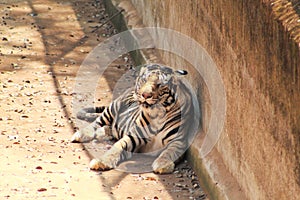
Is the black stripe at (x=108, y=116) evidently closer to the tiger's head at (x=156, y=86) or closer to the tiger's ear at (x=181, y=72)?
the tiger's head at (x=156, y=86)

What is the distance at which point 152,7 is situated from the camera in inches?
425

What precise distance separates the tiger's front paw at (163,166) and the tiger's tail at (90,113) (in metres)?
1.52

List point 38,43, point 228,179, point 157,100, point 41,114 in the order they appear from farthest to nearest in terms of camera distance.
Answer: point 38,43 → point 41,114 → point 157,100 → point 228,179

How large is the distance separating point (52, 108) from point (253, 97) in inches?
143

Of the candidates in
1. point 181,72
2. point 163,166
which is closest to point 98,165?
point 163,166

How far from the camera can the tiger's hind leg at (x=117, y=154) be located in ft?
26.8

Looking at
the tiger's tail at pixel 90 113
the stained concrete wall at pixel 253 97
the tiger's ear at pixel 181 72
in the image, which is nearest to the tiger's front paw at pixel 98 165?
the stained concrete wall at pixel 253 97

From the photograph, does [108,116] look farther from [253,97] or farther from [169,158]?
[253,97]

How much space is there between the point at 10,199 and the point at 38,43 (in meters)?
5.02

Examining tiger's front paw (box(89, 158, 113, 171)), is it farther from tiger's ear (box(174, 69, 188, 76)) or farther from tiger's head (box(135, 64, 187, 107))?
tiger's ear (box(174, 69, 188, 76))

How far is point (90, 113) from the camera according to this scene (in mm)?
9602

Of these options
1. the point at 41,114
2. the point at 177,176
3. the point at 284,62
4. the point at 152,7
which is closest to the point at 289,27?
the point at 284,62

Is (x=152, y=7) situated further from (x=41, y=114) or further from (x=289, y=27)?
(x=289, y=27)

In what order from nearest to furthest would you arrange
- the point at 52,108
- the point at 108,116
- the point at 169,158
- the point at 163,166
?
the point at 163,166 → the point at 169,158 → the point at 108,116 → the point at 52,108
